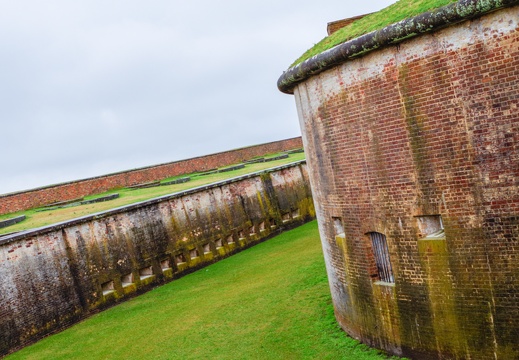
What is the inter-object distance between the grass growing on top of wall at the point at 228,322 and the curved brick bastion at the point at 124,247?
1.72ft

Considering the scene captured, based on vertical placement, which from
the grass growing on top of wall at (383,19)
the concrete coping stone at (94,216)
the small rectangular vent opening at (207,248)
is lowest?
the small rectangular vent opening at (207,248)

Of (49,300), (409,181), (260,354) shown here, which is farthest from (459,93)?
(49,300)

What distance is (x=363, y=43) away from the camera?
7.71 metres

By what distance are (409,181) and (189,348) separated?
5365 mm

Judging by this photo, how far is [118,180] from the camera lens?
26.8 meters

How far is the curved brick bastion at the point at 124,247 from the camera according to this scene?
1327 centimetres

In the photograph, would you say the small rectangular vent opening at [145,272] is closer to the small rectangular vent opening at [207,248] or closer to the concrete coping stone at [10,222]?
the small rectangular vent opening at [207,248]

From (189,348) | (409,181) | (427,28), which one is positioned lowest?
(189,348)

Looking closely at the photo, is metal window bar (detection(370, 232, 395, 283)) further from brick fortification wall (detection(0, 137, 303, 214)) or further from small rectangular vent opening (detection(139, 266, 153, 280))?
brick fortification wall (detection(0, 137, 303, 214))

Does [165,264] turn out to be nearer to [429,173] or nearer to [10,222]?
[10,222]

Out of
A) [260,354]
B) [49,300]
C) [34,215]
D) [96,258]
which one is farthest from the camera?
[34,215]

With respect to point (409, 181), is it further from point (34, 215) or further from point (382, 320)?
point (34, 215)

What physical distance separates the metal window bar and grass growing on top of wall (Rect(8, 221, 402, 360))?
1.14m

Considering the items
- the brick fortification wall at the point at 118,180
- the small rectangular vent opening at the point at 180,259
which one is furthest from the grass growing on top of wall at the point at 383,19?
the brick fortification wall at the point at 118,180
